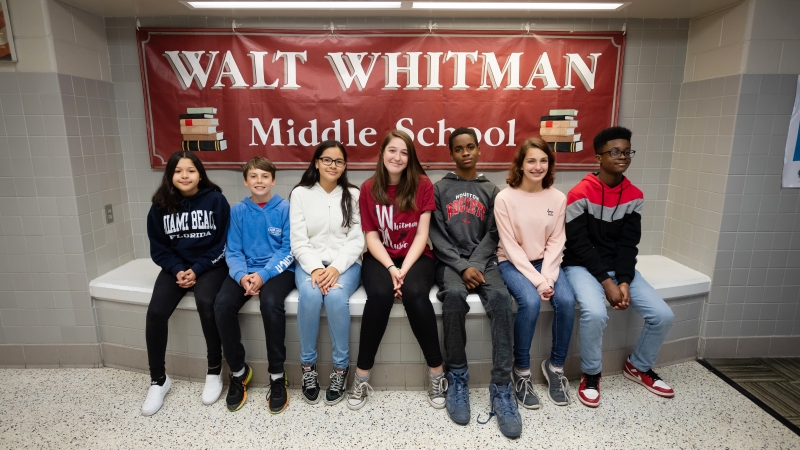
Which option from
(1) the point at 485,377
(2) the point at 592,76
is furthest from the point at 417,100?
(1) the point at 485,377

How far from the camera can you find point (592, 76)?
2783mm

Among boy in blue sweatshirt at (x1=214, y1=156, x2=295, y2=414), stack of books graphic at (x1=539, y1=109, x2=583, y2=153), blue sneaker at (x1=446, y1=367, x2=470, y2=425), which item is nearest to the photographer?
blue sneaker at (x1=446, y1=367, x2=470, y2=425)

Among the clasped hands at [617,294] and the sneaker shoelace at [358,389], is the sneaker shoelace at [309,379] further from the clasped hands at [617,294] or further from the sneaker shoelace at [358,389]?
the clasped hands at [617,294]

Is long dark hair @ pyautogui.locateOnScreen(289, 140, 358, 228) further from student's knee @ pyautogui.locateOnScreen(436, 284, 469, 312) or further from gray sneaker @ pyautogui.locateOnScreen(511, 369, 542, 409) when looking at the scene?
gray sneaker @ pyautogui.locateOnScreen(511, 369, 542, 409)

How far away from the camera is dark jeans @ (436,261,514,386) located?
80.4 inches

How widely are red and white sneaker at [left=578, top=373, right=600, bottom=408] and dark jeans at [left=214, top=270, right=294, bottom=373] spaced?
1.52 metres

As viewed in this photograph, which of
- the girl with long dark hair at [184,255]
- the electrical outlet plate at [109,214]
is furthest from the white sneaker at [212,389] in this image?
the electrical outlet plate at [109,214]

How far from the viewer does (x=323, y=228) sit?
7.51ft

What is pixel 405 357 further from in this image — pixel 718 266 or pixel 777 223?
pixel 777 223

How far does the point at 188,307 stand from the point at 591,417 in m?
2.10

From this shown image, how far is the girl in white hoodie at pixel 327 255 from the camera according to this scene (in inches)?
81.9

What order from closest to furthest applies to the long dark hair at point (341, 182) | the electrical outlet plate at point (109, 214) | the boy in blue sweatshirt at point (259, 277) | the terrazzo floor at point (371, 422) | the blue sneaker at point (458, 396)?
the terrazzo floor at point (371, 422) < the blue sneaker at point (458, 396) < the boy in blue sweatshirt at point (259, 277) < the long dark hair at point (341, 182) < the electrical outlet plate at point (109, 214)

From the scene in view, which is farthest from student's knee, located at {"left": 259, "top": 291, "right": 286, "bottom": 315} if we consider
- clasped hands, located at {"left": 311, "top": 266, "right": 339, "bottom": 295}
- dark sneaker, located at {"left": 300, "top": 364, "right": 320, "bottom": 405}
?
dark sneaker, located at {"left": 300, "top": 364, "right": 320, "bottom": 405}

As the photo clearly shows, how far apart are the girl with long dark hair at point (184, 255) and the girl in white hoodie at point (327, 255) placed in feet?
→ 1.41
